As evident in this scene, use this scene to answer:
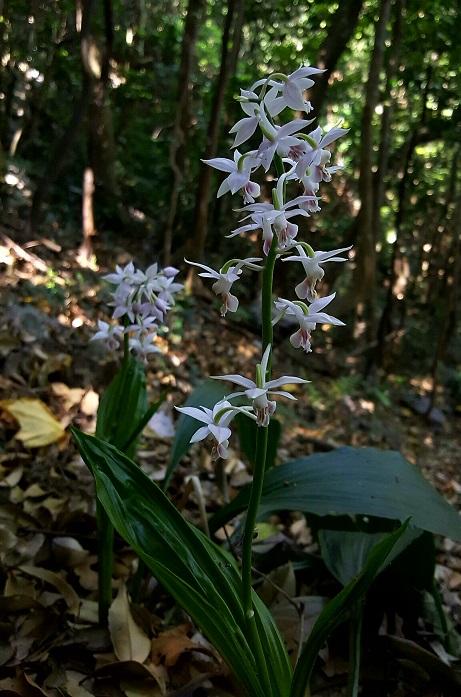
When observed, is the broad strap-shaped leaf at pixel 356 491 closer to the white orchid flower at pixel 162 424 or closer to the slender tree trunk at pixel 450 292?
the white orchid flower at pixel 162 424

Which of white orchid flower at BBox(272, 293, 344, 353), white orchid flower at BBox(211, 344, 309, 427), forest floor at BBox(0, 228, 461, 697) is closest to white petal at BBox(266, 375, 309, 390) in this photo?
Answer: white orchid flower at BBox(211, 344, 309, 427)

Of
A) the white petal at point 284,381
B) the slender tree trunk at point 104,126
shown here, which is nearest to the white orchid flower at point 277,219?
the white petal at point 284,381

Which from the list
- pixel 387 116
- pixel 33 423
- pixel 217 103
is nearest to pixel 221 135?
pixel 217 103

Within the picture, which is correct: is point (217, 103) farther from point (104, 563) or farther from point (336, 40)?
point (104, 563)

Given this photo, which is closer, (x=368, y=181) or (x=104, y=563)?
(x=104, y=563)

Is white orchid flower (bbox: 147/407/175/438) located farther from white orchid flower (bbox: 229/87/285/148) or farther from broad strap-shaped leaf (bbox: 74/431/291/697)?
white orchid flower (bbox: 229/87/285/148)
